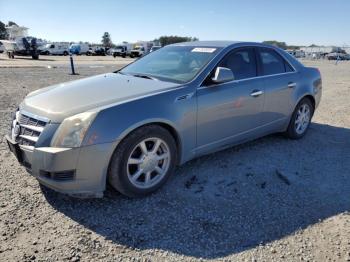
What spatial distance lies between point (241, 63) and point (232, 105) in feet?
2.38

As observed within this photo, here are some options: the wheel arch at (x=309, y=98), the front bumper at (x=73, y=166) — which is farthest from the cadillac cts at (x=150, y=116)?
the wheel arch at (x=309, y=98)

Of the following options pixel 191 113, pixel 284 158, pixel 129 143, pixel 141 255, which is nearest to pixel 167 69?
pixel 191 113

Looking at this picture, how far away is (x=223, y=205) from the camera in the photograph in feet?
11.3

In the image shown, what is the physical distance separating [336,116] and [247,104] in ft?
14.1

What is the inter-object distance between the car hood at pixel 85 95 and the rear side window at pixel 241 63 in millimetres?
980

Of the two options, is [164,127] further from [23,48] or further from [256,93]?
[23,48]

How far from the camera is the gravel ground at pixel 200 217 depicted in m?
2.72

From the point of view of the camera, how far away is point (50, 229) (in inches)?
116

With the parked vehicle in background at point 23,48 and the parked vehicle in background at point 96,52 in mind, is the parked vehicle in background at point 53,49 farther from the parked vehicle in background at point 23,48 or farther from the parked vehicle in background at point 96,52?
the parked vehicle in background at point 23,48

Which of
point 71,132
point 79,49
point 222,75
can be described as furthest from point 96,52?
point 71,132

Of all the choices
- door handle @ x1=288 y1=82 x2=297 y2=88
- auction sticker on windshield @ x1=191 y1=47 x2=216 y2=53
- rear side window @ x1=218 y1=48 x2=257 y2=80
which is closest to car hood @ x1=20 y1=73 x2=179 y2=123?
auction sticker on windshield @ x1=191 y1=47 x2=216 y2=53

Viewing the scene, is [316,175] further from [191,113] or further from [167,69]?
[167,69]

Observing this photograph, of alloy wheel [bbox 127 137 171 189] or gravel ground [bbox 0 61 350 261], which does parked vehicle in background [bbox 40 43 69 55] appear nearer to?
gravel ground [bbox 0 61 350 261]

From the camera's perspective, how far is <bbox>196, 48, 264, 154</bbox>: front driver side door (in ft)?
12.7
